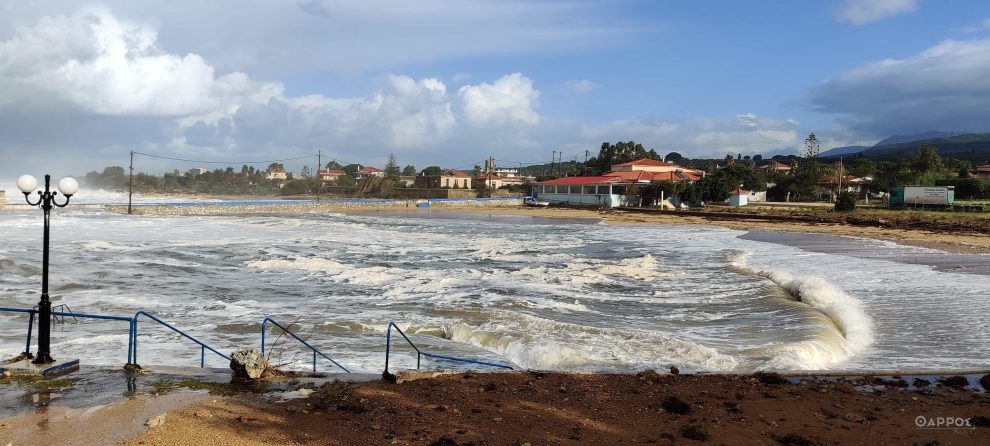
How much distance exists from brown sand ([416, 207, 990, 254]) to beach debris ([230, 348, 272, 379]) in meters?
29.3

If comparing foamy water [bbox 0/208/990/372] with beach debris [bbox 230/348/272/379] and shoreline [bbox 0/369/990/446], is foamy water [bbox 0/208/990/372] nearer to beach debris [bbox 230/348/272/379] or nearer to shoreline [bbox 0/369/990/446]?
shoreline [bbox 0/369/990/446]

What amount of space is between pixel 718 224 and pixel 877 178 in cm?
4403

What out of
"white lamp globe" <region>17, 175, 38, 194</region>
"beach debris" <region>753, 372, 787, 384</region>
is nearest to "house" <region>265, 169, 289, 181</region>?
"white lamp globe" <region>17, 175, 38, 194</region>

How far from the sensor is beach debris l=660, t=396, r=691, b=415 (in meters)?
6.73

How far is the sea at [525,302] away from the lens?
1048 centimetres

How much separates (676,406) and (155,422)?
5.25 meters

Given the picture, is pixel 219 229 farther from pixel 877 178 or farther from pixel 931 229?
pixel 877 178

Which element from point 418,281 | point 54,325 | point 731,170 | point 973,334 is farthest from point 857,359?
point 731,170

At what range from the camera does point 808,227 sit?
4122cm

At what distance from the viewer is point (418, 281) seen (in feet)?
62.9

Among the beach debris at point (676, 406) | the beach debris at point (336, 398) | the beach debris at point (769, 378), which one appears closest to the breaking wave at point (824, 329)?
the beach debris at point (769, 378)

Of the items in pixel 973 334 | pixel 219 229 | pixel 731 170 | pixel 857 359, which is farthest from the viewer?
pixel 731 170

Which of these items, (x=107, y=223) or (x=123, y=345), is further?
(x=107, y=223)

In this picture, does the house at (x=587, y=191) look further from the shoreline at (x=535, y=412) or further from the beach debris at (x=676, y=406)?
the beach debris at (x=676, y=406)
